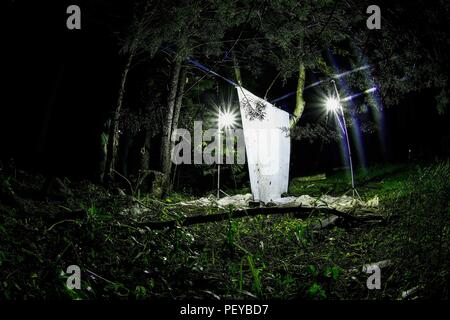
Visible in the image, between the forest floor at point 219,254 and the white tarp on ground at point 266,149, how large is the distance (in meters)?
1.98

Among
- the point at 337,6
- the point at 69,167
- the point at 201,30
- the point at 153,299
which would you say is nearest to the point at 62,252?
the point at 153,299

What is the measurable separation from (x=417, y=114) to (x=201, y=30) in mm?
8446

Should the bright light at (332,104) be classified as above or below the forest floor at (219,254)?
above

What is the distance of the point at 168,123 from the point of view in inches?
329

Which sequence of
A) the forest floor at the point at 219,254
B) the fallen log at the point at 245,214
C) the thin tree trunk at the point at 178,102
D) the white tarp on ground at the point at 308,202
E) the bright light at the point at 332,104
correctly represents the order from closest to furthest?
the forest floor at the point at 219,254
the fallen log at the point at 245,214
the white tarp on ground at the point at 308,202
the bright light at the point at 332,104
the thin tree trunk at the point at 178,102

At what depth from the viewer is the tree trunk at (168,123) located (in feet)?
27.2

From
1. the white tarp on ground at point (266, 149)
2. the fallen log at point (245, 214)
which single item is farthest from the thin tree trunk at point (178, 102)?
the fallen log at point (245, 214)

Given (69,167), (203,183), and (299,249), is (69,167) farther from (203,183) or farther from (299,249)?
(299,249)

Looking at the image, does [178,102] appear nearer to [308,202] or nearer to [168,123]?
[168,123]

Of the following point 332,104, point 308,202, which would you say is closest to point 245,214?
point 308,202

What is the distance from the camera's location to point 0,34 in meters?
8.84

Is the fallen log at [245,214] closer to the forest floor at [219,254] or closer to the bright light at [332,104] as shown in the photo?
the forest floor at [219,254]

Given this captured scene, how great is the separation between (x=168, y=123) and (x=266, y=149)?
2601 millimetres

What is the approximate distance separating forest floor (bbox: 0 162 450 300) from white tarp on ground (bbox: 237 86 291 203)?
1.98 metres
